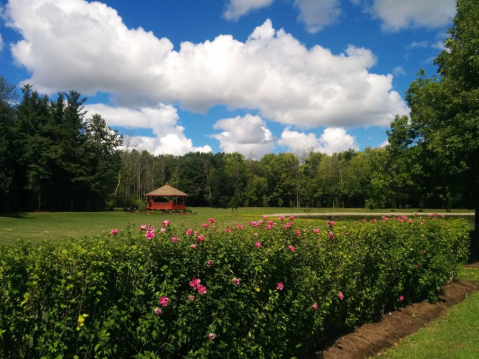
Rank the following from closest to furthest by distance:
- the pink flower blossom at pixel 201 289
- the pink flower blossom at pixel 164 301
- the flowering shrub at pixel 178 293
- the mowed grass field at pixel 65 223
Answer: the flowering shrub at pixel 178 293, the pink flower blossom at pixel 164 301, the pink flower blossom at pixel 201 289, the mowed grass field at pixel 65 223

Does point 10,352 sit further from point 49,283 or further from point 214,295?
point 214,295

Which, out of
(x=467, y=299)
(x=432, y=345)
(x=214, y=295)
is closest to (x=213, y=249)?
(x=214, y=295)

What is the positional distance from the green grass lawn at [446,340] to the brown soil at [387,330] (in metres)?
0.13

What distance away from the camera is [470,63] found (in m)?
11.5

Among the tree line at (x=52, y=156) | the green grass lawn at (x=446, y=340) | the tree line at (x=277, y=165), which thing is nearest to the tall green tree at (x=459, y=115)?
the tree line at (x=277, y=165)

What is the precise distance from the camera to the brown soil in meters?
4.57

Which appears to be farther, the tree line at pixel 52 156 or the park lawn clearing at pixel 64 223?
the tree line at pixel 52 156

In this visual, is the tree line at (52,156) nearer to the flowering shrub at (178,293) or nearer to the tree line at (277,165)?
the tree line at (277,165)

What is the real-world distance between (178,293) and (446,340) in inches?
167

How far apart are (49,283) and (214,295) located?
129 cm

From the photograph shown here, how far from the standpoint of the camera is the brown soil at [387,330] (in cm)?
457

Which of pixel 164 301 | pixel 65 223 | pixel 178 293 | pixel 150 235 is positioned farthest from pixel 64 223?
pixel 164 301

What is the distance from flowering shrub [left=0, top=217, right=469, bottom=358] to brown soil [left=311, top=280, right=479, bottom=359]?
0.84 feet

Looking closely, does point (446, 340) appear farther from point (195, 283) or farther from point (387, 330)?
point (195, 283)
